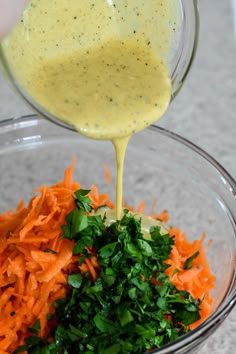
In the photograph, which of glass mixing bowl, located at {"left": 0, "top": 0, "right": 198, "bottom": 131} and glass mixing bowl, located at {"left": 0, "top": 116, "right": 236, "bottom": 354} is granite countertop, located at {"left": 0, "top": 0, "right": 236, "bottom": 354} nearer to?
glass mixing bowl, located at {"left": 0, "top": 116, "right": 236, "bottom": 354}

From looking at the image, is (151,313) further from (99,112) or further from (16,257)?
(99,112)

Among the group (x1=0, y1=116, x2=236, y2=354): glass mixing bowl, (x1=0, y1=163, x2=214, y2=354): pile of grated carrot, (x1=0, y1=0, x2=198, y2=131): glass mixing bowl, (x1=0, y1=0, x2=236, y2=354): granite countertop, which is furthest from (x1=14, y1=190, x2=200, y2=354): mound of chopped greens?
(x1=0, y1=0, x2=236, y2=354): granite countertop

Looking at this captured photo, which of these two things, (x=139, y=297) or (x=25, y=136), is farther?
(x=25, y=136)

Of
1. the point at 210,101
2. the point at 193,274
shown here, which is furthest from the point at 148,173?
the point at 210,101

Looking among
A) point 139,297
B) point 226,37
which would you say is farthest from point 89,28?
point 226,37

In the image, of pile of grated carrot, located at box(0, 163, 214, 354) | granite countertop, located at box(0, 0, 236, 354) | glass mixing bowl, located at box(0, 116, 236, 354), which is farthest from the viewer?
granite countertop, located at box(0, 0, 236, 354)
